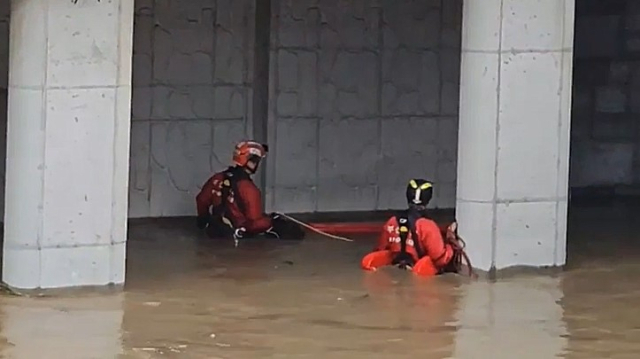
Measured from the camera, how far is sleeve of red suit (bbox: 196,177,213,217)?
51.2 ft

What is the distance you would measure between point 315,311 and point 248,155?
335 centimetres

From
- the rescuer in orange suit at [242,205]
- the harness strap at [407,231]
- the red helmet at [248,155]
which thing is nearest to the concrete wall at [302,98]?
the rescuer in orange suit at [242,205]

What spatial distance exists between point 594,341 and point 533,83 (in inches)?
116

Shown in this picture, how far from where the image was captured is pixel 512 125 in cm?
1380

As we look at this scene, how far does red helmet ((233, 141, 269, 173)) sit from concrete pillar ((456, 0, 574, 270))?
2.15 meters

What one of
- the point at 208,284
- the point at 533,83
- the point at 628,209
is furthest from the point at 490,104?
the point at 628,209

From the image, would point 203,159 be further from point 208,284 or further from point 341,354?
point 341,354

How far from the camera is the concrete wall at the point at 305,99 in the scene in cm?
1642

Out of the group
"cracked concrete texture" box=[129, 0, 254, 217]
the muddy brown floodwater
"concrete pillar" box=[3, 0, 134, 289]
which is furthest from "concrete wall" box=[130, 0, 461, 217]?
"concrete pillar" box=[3, 0, 134, 289]

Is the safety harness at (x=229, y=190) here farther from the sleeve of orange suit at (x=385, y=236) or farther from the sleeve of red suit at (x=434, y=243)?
the sleeve of red suit at (x=434, y=243)

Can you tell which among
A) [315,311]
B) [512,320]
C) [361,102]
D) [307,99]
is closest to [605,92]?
[361,102]

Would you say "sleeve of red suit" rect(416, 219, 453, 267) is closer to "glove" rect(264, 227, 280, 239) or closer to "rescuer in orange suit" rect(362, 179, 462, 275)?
"rescuer in orange suit" rect(362, 179, 462, 275)

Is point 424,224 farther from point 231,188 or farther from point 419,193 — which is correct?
point 231,188

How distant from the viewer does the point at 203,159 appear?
16.7 m
